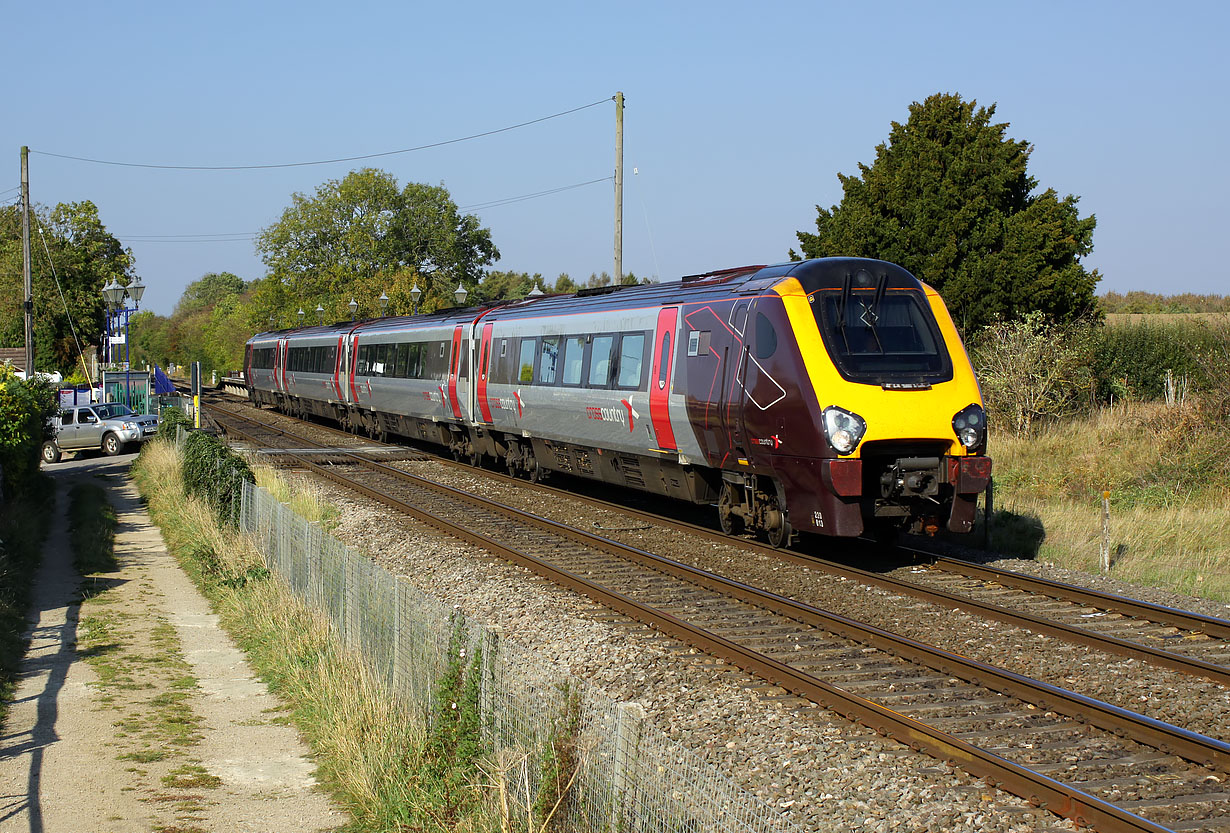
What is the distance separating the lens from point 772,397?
38.3 feet

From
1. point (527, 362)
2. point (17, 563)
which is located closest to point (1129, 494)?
point (527, 362)

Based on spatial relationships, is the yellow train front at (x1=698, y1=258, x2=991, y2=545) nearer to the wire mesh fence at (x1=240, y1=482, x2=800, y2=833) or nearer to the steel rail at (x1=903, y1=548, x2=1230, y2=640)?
the steel rail at (x1=903, y1=548, x2=1230, y2=640)

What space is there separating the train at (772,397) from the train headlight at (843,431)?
1 cm

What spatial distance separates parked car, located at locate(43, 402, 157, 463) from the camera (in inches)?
1228

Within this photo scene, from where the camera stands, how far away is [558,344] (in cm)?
1748

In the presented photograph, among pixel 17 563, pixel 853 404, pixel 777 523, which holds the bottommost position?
pixel 17 563

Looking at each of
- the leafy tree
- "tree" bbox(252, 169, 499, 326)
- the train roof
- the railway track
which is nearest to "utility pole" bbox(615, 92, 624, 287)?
the train roof

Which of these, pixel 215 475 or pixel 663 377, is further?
pixel 215 475

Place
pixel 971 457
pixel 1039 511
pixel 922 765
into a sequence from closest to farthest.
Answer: pixel 922 765
pixel 971 457
pixel 1039 511

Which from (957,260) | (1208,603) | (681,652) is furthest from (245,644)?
(957,260)

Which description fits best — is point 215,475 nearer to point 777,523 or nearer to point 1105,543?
point 777,523

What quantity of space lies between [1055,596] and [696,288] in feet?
19.1

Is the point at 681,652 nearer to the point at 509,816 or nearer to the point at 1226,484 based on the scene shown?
the point at 509,816

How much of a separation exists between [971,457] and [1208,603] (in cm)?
255
